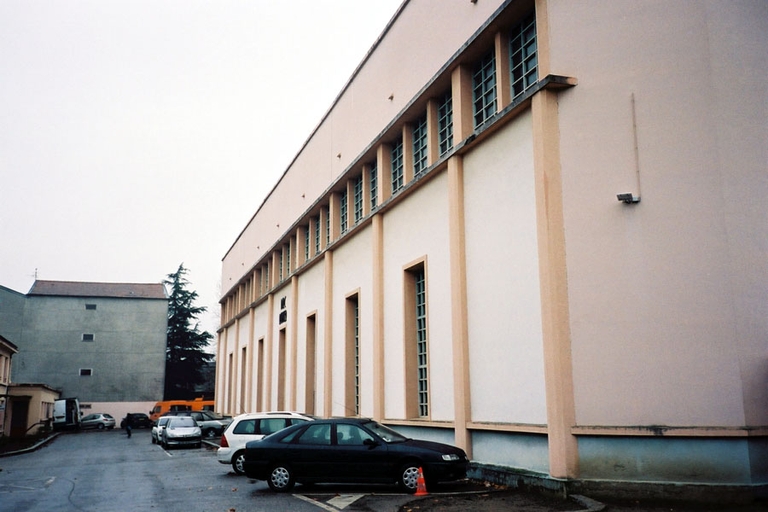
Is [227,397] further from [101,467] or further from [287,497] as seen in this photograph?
[287,497]

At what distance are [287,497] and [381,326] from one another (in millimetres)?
7773

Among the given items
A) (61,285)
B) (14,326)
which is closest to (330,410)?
(14,326)

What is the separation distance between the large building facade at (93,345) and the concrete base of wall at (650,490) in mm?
61093

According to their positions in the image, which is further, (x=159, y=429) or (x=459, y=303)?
(x=159, y=429)

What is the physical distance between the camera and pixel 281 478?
1396 cm

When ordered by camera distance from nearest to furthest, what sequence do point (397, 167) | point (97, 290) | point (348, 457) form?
point (348, 457) < point (397, 167) < point (97, 290)

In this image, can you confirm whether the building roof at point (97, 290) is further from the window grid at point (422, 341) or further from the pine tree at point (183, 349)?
the window grid at point (422, 341)

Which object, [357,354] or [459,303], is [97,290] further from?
[459,303]

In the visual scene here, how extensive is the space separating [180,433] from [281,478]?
794 inches

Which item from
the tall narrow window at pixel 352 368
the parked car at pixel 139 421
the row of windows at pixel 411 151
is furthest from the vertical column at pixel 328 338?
the parked car at pixel 139 421

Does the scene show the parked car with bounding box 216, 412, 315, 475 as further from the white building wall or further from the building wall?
the building wall

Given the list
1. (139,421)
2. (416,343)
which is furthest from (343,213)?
(139,421)

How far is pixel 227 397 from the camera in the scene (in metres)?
48.8

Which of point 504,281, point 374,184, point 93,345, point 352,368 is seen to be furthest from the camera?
point 93,345
